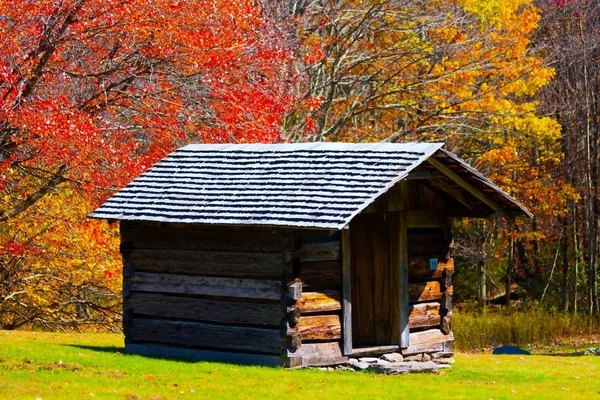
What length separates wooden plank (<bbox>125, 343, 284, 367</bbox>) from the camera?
15492mm

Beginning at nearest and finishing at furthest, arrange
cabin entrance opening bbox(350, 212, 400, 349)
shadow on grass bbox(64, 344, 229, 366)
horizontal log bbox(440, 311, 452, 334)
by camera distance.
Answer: shadow on grass bbox(64, 344, 229, 366), cabin entrance opening bbox(350, 212, 400, 349), horizontal log bbox(440, 311, 452, 334)

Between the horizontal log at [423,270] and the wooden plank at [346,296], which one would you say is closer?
the wooden plank at [346,296]

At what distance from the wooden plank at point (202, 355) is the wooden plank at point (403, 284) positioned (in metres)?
2.50

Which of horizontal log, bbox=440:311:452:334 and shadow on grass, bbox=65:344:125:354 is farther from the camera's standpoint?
horizontal log, bbox=440:311:452:334

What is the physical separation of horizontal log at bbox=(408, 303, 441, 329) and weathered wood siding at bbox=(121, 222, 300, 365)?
2764mm

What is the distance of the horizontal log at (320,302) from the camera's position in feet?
50.4

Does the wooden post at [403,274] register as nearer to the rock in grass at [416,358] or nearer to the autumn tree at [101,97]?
the rock in grass at [416,358]

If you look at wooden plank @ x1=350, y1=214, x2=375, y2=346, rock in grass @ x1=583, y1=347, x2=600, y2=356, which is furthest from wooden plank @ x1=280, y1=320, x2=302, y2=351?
rock in grass @ x1=583, y1=347, x2=600, y2=356

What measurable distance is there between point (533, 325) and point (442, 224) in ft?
38.4

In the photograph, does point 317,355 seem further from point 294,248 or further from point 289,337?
point 294,248

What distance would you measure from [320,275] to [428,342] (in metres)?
2.93

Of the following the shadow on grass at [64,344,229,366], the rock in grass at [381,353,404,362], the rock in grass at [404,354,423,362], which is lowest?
the rock in grass at [404,354,423,362]

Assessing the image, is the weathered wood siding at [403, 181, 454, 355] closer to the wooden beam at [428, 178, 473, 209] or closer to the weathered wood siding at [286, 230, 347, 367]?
the wooden beam at [428, 178, 473, 209]

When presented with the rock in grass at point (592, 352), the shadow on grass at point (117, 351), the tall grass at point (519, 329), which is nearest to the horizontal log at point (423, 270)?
the shadow on grass at point (117, 351)
